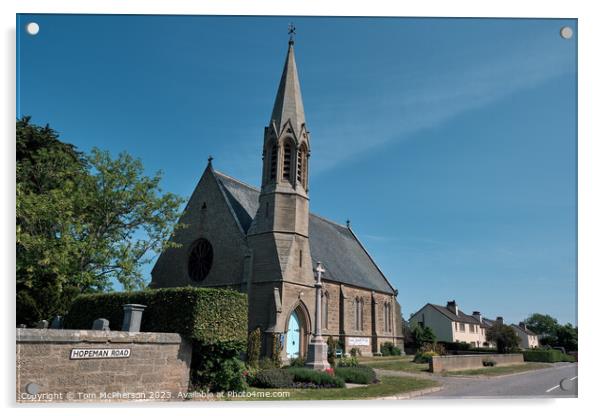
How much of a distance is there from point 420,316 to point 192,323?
3605 centimetres

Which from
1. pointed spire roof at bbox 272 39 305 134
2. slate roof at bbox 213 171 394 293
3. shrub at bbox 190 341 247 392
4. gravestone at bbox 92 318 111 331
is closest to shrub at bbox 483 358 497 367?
slate roof at bbox 213 171 394 293

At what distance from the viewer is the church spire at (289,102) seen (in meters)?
25.9

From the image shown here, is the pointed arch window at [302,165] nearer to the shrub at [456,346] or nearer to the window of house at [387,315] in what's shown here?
the window of house at [387,315]

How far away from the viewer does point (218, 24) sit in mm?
10305

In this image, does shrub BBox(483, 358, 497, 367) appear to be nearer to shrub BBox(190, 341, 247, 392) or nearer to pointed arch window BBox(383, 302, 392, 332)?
pointed arch window BBox(383, 302, 392, 332)

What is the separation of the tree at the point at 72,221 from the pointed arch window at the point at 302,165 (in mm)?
7096

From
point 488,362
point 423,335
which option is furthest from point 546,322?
point 423,335

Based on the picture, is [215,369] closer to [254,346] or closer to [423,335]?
[254,346]

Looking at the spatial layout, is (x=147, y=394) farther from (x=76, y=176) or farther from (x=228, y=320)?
(x=76, y=176)

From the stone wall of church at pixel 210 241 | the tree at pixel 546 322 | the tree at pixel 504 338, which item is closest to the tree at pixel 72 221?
the stone wall of church at pixel 210 241

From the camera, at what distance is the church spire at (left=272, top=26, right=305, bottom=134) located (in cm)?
2586

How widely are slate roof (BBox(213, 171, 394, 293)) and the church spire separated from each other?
18.1 feet

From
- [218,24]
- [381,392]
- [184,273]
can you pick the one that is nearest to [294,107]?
[184,273]

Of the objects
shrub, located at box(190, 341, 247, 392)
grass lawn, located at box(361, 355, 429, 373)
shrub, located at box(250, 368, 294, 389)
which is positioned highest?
shrub, located at box(190, 341, 247, 392)
